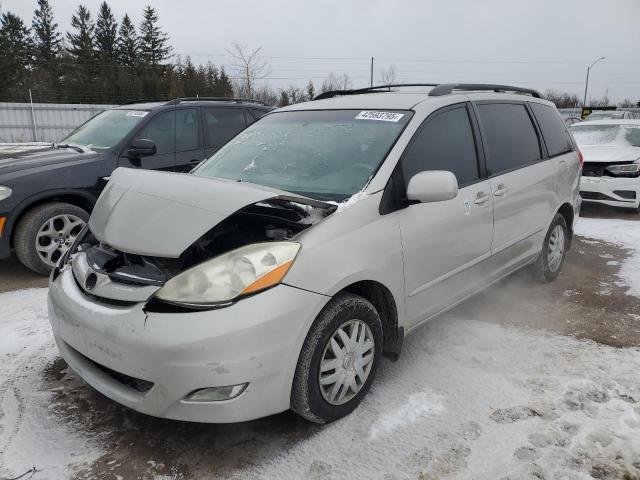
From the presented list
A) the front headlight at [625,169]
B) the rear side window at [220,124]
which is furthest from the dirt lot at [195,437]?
the front headlight at [625,169]

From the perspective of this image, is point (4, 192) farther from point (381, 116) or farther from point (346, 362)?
point (346, 362)

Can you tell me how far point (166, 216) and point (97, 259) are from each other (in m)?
0.53

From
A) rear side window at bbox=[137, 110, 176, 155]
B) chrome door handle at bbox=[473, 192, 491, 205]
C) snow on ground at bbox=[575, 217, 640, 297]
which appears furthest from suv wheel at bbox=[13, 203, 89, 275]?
snow on ground at bbox=[575, 217, 640, 297]

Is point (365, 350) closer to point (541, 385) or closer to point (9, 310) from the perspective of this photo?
point (541, 385)

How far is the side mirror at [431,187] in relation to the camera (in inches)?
108

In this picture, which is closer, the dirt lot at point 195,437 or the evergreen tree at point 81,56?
the dirt lot at point 195,437

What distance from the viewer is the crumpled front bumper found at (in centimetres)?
209

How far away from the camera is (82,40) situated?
5338cm

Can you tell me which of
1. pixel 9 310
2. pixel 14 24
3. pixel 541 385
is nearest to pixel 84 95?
pixel 14 24

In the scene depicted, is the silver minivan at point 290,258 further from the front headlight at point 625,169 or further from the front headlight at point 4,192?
the front headlight at point 625,169

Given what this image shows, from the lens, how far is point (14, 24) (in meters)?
52.8

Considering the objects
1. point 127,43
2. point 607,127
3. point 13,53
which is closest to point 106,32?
point 127,43

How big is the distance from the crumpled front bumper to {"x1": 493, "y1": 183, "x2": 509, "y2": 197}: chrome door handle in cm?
189

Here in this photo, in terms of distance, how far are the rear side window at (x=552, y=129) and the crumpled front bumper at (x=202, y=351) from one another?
10.7ft
